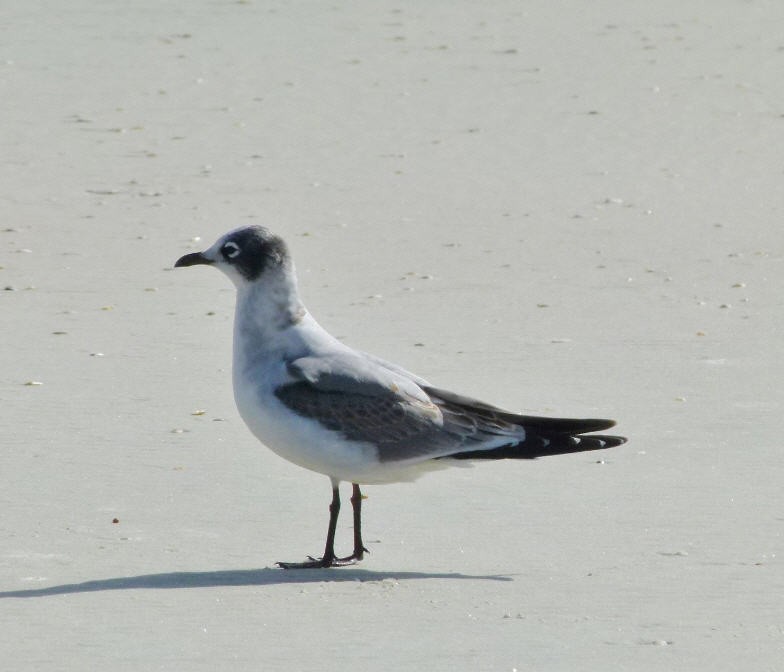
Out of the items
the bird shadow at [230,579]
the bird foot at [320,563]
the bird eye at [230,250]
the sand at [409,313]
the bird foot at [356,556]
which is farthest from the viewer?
the bird eye at [230,250]

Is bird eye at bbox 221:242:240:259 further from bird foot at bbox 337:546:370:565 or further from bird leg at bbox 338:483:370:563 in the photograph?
bird foot at bbox 337:546:370:565

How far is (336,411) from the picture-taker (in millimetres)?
6113

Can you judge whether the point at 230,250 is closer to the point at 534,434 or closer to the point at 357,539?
the point at 357,539

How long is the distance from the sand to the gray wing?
0.39m

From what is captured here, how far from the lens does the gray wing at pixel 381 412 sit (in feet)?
20.1

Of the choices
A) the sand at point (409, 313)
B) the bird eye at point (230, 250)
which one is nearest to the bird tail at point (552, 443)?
the sand at point (409, 313)

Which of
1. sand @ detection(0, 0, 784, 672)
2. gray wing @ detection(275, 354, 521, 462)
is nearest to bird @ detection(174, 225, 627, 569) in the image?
gray wing @ detection(275, 354, 521, 462)

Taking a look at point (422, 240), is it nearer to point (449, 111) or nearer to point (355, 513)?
point (449, 111)

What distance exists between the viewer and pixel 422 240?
11.5 meters

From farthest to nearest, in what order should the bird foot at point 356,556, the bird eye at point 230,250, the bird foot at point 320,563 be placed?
the bird eye at point 230,250 < the bird foot at point 356,556 < the bird foot at point 320,563

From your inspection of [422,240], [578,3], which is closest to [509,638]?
[422,240]

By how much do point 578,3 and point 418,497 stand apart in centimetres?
1257

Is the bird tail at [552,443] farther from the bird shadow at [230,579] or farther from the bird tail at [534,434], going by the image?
the bird shadow at [230,579]

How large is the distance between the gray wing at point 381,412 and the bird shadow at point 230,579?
1.27 ft
